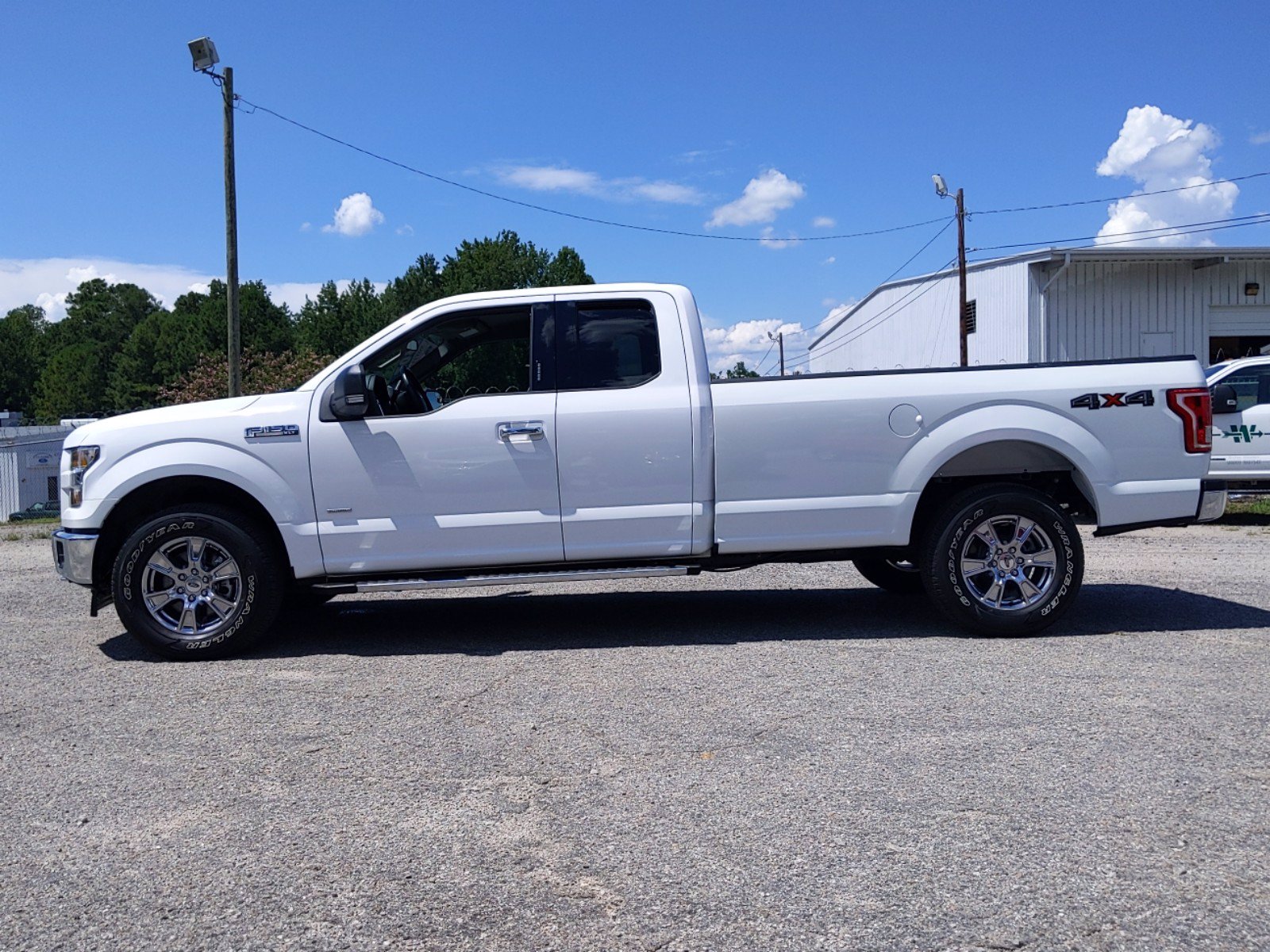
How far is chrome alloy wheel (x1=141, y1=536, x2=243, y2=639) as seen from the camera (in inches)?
245

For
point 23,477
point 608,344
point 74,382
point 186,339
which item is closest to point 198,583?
point 608,344

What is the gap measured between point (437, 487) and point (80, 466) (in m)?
2.08

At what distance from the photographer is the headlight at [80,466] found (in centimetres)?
629

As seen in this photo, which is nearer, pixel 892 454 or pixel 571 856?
pixel 571 856

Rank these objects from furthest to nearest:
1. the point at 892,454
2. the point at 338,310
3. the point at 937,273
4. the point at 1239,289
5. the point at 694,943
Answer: the point at 338,310
the point at 937,273
the point at 1239,289
the point at 892,454
the point at 694,943

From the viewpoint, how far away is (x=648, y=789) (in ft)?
13.0

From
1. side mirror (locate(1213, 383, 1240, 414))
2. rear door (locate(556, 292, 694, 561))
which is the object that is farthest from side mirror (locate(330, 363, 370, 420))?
side mirror (locate(1213, 383, 1240, 414))

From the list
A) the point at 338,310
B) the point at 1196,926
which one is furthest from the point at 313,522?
the point at 338,310

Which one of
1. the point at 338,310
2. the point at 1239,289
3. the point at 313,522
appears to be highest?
the point at 338,310

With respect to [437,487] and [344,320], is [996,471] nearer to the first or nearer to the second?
[437,487]

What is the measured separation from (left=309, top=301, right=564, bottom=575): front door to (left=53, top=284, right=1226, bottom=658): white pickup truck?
Result: 0.04 feet

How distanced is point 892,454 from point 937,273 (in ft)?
97.8

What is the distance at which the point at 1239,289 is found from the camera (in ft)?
84.1

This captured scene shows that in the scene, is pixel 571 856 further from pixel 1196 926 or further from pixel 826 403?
pixel 826 403
